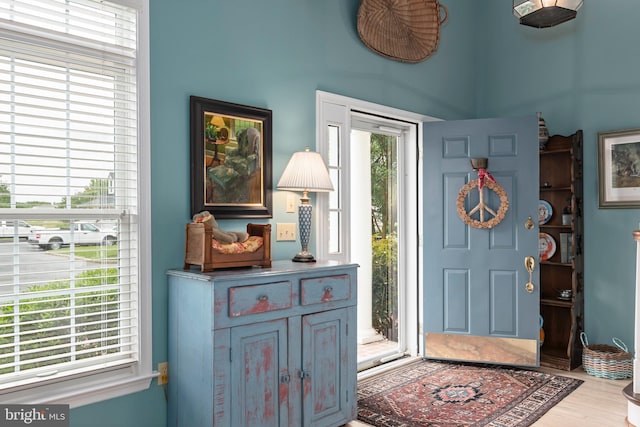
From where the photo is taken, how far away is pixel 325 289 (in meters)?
2.73

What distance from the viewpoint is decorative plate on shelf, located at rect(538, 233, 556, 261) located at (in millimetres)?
4309

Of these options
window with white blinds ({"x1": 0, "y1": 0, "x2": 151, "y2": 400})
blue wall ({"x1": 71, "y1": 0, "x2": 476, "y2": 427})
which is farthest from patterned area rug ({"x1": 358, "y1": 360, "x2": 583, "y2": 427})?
window with white blinds ({"x1": 0, "y1": 0, "x2": 151, "y2": 400})

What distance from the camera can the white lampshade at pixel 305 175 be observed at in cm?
290

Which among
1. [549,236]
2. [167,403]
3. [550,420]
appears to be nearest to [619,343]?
[549,236]

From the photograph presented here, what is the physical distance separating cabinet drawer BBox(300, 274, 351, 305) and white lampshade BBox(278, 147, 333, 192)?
21.4 inches

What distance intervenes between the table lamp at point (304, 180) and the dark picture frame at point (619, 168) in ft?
8.15

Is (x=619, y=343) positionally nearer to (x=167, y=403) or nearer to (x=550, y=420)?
(x=550, y=420)

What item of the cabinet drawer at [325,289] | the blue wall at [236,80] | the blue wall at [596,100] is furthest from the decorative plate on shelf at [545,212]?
the cabinet drawer at [325,289]

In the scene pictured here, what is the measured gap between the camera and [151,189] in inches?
101

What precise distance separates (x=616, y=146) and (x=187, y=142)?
3.36m

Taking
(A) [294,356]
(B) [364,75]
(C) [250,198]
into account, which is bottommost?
(A) [294,356]

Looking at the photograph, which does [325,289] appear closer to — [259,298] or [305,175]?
[259,298]

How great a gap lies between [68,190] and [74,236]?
0.22 metres

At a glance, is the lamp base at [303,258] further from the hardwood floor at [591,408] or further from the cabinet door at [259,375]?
the hardwood floor at [591,408]
